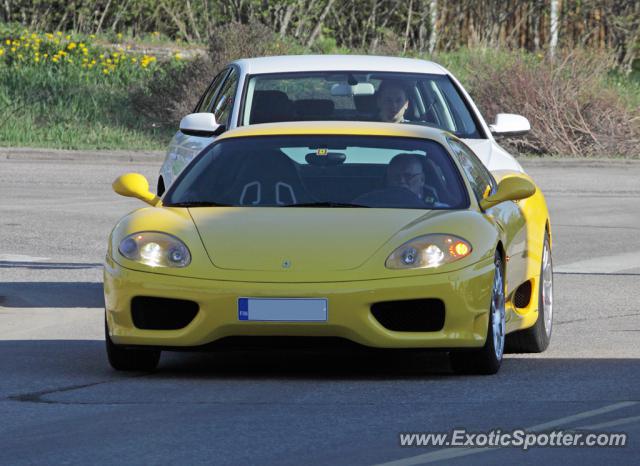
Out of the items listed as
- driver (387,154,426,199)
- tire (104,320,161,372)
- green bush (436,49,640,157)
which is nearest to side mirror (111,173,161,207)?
tire (104,320,161,372)

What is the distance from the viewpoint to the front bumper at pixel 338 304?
8344 mm

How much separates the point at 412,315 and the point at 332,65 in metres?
4.55

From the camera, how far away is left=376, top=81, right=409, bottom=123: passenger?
12.6 metres

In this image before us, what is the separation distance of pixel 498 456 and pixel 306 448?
0.72 meters

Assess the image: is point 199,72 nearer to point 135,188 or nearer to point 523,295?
point 135,188

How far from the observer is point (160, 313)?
8.62 m

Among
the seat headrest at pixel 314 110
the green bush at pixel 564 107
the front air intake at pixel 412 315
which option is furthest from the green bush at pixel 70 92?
the front air intake at pixel 412 315

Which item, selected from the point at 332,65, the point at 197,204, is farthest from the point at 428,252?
the point at 332,65

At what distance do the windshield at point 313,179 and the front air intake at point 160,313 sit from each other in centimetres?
87

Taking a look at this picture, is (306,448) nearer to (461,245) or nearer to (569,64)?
(461,245)

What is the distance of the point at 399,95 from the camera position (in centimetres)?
1259

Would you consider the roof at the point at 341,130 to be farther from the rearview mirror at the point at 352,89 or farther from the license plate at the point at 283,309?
the rearview mirror at the point at 352,89

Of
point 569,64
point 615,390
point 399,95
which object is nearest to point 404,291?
point 615,390

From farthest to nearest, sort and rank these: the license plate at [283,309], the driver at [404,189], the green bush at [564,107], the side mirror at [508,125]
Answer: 1. the green bush at [564,107]
2. the side mirror at [508,125]
3. the driver at [404,189]
4. the license plate at [283,309]
